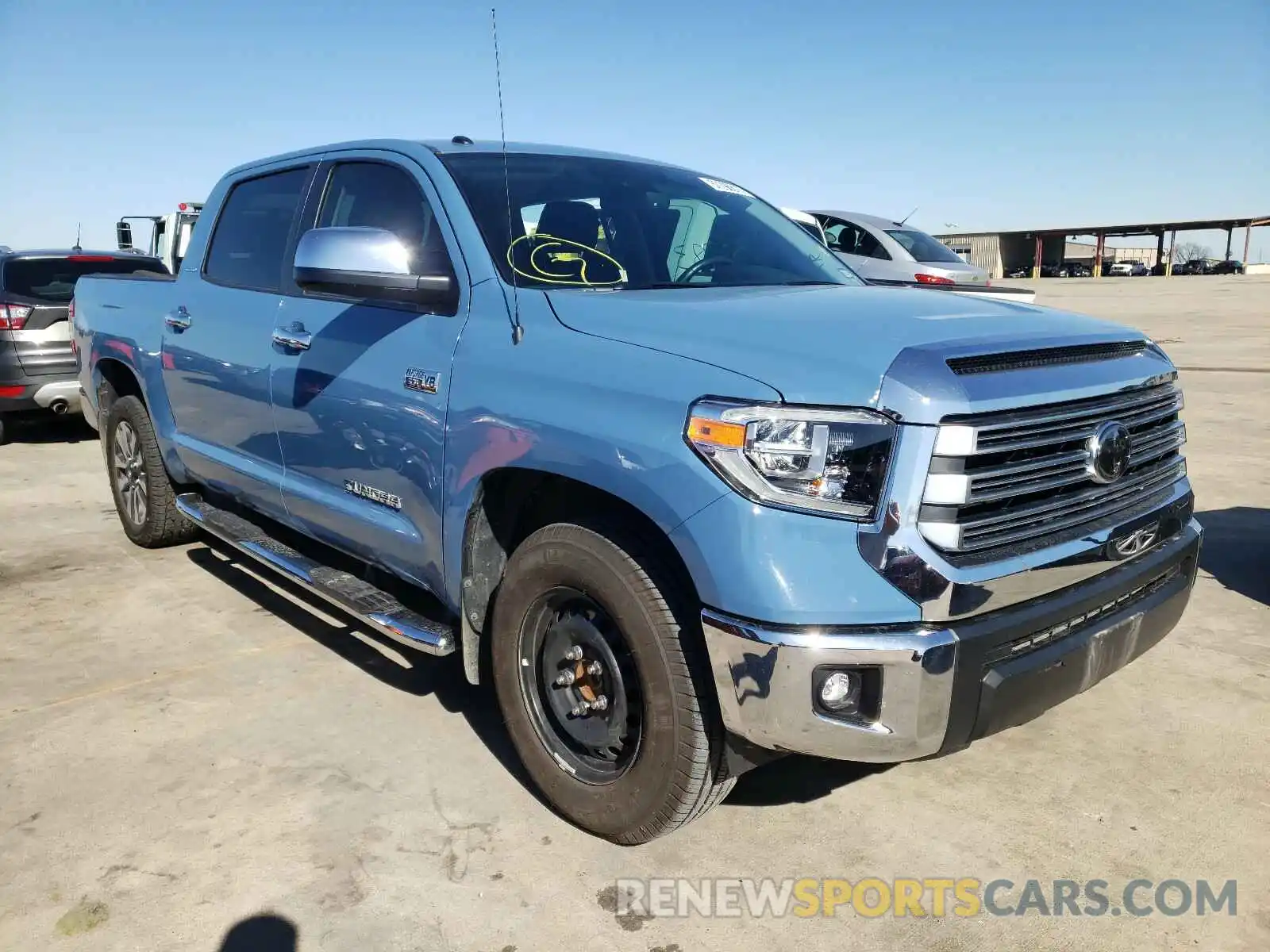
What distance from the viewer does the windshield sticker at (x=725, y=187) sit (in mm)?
3989

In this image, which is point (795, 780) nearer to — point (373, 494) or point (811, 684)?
point (811, 684)

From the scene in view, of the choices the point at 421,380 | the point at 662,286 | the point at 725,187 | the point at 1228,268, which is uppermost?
the point at 725,187

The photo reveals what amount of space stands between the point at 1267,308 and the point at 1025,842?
2597 centimetres

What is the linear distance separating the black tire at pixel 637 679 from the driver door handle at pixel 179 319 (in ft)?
8.29

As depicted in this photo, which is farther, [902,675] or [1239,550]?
[1239,550]

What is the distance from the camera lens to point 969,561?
2189 mm

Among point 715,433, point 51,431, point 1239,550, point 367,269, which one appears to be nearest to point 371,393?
point 367,269

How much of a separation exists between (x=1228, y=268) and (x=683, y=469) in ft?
239

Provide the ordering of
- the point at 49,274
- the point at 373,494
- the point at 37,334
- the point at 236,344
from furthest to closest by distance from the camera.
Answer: the point at 49,274
the point at 37,334
the point at 236,344
the point at 373,494

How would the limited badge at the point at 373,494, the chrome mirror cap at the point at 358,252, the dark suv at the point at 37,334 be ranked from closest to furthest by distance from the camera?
the chrome mirror cap at the point at 358,252 → the limited badge at the point at 373,494 → the dark suv at the point at 37,334

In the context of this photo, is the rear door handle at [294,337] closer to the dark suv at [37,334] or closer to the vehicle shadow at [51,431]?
the dark suv at [37,334]

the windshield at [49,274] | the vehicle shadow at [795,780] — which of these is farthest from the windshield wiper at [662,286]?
the windshield at [49,274]

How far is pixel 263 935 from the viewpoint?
2352 mm

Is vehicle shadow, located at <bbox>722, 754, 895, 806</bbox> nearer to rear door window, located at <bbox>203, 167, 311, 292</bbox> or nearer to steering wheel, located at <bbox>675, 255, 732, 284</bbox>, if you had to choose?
steering wheel, located at <bbox>675, 255, 732, 284</bbox>
